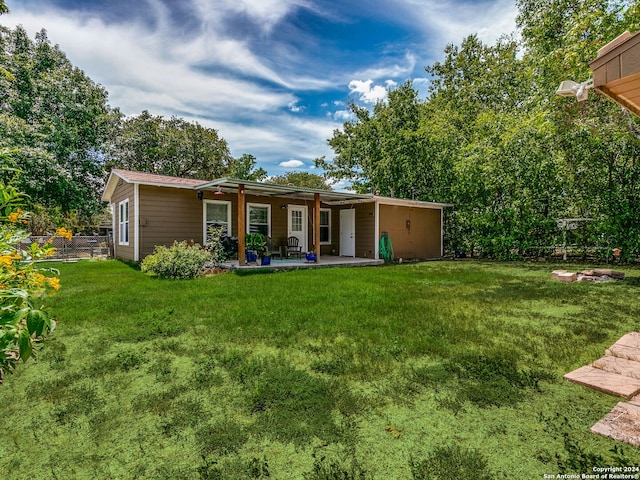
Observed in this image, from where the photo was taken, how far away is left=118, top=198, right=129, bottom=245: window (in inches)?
426

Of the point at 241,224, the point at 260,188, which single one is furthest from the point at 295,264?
the point at 260,188

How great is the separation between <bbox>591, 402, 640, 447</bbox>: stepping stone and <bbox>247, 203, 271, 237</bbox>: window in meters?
10.2

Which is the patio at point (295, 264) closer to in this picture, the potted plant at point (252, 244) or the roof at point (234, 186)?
the potted plant at point (252, 244)

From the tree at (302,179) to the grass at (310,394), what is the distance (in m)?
33.7

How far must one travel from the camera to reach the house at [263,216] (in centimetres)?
952

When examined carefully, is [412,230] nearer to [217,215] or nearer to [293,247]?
[293,247]

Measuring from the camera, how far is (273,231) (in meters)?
12.0

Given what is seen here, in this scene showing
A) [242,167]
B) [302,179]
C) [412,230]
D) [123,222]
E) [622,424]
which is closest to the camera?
[622,424]

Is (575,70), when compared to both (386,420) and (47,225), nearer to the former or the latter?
(386,420)

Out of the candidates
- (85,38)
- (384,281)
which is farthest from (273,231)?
(85,38)

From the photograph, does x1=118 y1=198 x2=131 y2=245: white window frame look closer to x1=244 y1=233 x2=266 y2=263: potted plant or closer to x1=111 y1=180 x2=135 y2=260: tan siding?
x1=111 y1=180 x2=135 y2=260: tan siding

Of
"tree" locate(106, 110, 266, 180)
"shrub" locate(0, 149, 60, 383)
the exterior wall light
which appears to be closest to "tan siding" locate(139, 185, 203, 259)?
"shrub" locate(0, 149, 60, 383)

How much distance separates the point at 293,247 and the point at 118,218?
636 cm

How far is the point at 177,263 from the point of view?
25.6 ft
